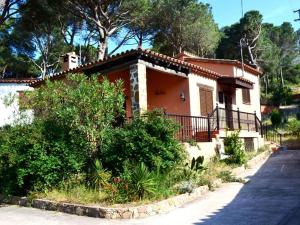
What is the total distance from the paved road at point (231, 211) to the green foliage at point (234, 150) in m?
2.06

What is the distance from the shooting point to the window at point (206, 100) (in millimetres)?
17078

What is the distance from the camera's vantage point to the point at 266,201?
905cm

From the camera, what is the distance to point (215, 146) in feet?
47.4

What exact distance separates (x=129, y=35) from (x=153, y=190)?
21107 mm

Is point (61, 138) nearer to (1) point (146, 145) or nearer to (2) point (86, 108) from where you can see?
(2) point (86, 108)

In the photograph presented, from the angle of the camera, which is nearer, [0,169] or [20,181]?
[20,181]

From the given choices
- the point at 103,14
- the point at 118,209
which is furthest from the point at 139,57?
the point at 103,14

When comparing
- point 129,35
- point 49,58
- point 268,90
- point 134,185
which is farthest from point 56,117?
point 268,90

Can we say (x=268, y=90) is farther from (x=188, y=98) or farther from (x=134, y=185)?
(x=134, y=185)

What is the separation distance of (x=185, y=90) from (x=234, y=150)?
348 centimetres

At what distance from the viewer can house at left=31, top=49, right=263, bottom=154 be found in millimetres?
13898

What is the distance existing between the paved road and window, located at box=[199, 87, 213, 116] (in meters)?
5.86

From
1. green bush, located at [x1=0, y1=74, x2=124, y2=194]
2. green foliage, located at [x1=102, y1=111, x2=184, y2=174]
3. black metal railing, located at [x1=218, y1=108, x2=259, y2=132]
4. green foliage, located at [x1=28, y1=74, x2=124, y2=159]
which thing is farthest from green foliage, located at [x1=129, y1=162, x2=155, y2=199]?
black metal railing, located at [x1=218, y1=108, x2=259, y2=132]

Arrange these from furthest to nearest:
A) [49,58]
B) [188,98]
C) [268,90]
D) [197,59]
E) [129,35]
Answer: [268,90] < [49,58] < [129,35] < [197,59] < [188,98]
